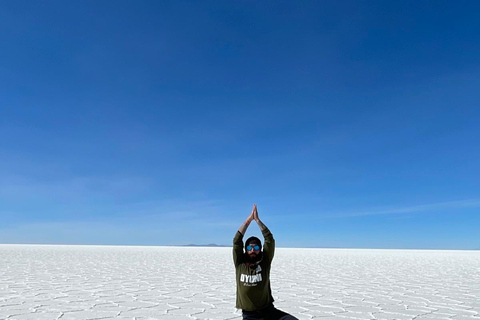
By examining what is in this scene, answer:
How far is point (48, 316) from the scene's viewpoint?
4617 millimetres

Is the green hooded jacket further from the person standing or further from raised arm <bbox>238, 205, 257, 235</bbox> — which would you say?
raised arm <bbox>238, 205, 257, 235</bbox>

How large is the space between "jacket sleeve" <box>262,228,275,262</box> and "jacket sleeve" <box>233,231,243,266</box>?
0.56 feet

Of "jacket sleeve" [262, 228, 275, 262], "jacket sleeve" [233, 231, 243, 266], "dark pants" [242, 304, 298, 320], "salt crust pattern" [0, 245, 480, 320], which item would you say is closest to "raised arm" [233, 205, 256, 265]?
"jacket sleeve" [233, 231, 243, 266]

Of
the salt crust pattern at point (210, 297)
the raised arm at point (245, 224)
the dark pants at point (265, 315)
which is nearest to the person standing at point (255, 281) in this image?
the dark pants at point (265, 315)

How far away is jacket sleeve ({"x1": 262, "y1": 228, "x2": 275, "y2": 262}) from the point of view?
3002 mm

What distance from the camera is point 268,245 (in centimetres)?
302

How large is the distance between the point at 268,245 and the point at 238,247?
0.72 feet

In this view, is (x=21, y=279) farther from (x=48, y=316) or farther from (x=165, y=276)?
(x=48, y=316)

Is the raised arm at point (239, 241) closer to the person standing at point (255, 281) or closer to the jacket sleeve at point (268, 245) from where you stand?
the person standing at point (255, 281)

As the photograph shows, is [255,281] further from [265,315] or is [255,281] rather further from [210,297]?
[210,297]

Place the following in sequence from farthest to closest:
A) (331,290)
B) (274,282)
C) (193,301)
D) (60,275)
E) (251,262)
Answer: (60,275) < (274,282) < (331,290) < (193,301) < (251,262)

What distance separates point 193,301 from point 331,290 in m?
2.54

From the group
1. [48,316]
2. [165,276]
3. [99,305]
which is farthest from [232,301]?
[165,276]

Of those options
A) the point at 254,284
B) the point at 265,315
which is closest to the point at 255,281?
the point at 254,284
